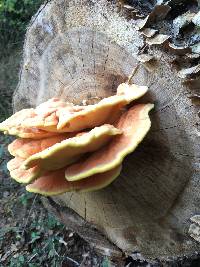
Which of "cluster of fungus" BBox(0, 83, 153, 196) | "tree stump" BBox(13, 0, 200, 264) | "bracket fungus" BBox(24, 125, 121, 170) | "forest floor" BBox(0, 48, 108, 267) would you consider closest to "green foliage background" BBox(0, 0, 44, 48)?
"forest floor" BBox(0, 48, 108, 267)

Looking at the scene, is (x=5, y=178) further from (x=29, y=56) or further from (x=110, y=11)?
(x=110, y=11)

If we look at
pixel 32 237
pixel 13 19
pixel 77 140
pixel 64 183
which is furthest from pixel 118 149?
pixel 13 19

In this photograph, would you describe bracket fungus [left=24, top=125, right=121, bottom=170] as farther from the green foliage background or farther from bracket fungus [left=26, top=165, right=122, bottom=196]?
the green foliage background

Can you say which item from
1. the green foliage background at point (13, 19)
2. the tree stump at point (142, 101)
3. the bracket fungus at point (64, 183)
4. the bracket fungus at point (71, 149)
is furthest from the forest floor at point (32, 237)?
the green foliage background at point (13, 19)

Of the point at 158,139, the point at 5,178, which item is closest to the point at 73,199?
the point at 158,139

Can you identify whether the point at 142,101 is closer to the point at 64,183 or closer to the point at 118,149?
the point at 118,149
